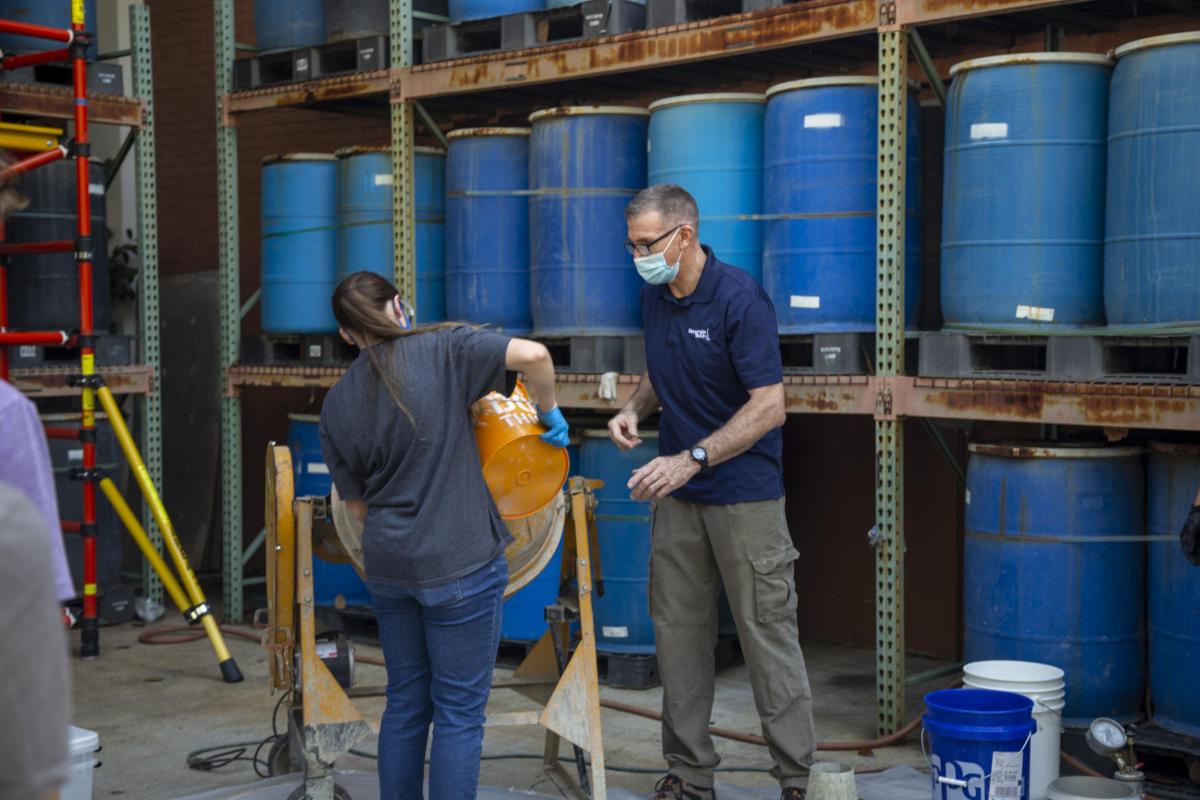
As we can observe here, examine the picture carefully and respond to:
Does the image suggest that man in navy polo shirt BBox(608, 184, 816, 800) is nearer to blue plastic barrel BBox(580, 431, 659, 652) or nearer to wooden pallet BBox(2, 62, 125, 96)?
blue plastic barrel BBox(580, 431, 659, 652)

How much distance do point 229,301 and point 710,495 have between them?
4572 mm

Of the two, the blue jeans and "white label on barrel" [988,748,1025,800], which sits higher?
the blue jeans

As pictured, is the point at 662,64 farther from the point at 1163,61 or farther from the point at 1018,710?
the point at 1018,710

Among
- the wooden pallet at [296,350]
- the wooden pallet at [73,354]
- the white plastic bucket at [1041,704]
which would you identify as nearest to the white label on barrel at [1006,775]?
the white plastic bucket at [1041,704]

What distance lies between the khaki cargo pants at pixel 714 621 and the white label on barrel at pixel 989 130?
1614 mm

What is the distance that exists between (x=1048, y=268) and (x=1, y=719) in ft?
14.1

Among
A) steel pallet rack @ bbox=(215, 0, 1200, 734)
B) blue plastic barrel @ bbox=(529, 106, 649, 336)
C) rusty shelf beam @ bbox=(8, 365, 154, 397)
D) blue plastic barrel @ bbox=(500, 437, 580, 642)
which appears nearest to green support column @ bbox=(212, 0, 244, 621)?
rusty shelf beam @ bbox=(8, 365, 154, 397)

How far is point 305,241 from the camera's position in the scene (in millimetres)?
7684

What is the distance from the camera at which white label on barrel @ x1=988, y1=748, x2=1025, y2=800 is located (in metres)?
4.22

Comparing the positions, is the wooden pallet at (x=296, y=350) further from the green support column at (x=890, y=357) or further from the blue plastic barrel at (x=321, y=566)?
the green support column at (x=890, y=357)

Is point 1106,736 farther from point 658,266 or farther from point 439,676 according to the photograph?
point 439,676

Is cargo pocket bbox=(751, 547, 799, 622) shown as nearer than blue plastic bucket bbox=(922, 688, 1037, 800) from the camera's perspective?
No

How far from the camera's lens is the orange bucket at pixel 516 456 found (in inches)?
157

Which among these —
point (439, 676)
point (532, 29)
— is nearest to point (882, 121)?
point (532, 29)
